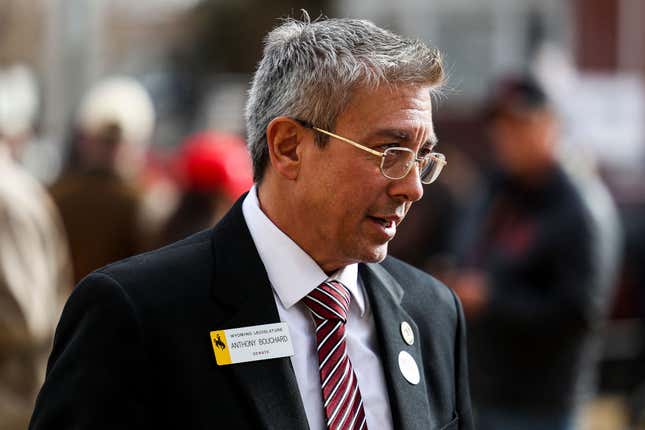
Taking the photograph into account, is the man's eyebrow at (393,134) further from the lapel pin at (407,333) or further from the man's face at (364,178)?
the lapel pin at (407,333)

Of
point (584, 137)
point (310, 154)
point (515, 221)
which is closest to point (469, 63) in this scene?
point (584, 137)

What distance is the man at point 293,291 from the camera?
2.52 meters

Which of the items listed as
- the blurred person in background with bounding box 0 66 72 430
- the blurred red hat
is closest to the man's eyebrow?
the blurred person in background with bounding box 0 66 72 430

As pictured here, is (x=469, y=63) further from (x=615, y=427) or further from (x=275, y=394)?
(x=275, y=394)

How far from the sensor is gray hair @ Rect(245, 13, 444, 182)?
2.68 metres

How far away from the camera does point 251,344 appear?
2.62 metres

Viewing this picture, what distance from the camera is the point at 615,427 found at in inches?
356

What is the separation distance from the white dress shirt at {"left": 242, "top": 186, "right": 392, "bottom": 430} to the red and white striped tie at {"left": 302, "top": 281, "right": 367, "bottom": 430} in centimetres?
2

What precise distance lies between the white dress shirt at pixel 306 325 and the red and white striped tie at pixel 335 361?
22 mm

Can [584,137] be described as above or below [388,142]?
below

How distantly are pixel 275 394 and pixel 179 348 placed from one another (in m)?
0.22

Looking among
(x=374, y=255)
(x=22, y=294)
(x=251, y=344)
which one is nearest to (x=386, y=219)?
(x=374, y=255)

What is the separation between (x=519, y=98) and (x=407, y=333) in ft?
9.71

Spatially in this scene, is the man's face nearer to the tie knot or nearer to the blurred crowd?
the tie knot
